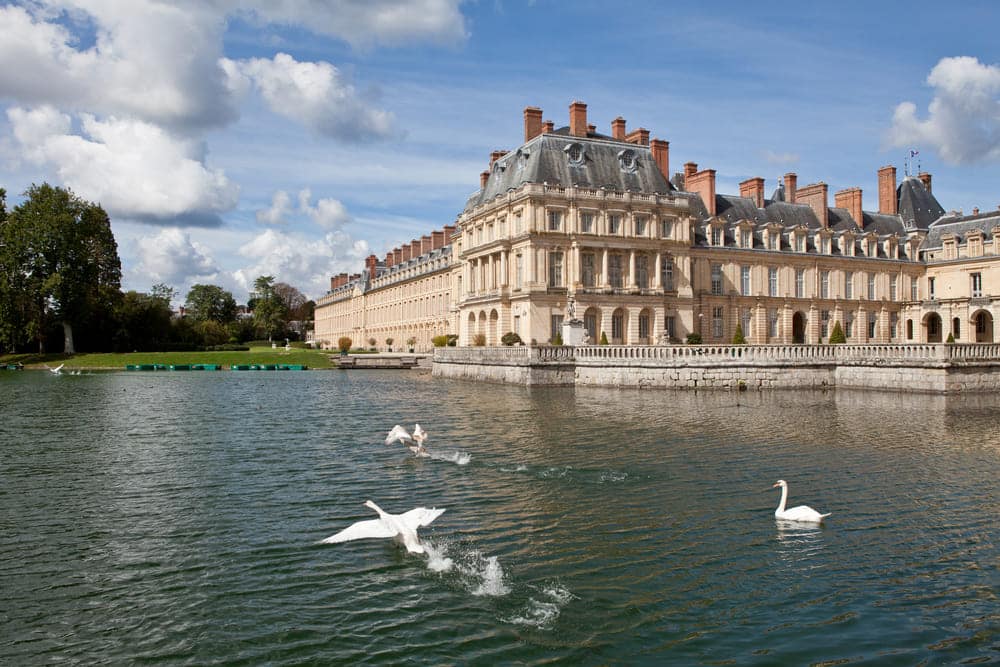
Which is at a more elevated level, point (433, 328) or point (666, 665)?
point (433, 328)

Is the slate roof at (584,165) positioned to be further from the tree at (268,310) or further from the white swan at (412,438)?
the tree at (268,310)

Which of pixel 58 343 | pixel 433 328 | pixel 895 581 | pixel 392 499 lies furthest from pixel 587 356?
pixel 58 343

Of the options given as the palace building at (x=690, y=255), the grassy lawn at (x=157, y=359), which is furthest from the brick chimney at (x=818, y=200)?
the grassy lawn at (x=157, y=359)

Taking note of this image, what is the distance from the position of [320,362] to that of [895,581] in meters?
64.3

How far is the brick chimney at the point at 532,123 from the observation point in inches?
2192

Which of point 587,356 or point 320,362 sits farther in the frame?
point 320,362

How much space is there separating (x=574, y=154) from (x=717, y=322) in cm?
1696

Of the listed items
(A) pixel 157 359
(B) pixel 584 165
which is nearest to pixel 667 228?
(B) pixel 584 165

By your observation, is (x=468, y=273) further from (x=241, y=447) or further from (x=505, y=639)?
(x=505, y=639)

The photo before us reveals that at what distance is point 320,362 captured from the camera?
70062mm

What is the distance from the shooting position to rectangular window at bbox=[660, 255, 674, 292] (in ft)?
182

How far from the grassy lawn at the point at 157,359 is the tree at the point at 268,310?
53504mm

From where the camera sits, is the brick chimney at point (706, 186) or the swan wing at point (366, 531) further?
the brick chimney at point (706, 186)

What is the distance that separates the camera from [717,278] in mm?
58844
